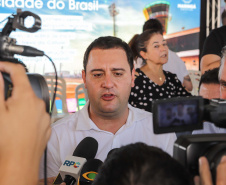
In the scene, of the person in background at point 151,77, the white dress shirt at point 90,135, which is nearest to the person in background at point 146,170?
the white dress shirt at point 90,135

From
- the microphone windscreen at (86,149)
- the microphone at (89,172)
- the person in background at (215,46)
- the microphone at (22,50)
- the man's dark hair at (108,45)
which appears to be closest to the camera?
the microphone at (22,50)

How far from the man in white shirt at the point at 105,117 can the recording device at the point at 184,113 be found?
0.72m

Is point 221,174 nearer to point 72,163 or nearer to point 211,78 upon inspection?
point 72,163

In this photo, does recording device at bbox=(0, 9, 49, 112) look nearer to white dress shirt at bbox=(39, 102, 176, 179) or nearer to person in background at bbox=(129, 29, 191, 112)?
white dress shirt at bbox=(39, 102, 176, 179)

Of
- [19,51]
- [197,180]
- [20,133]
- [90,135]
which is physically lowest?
[90,135]

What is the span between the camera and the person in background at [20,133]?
397 millimetres

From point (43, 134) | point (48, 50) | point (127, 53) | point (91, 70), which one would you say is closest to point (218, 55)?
point (127, 53)

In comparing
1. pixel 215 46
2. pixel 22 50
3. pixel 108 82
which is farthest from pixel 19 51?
pixel 215 46

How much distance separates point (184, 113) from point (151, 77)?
5.22ft

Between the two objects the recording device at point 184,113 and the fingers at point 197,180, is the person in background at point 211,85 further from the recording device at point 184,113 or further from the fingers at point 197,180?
the fingers at point 197,180

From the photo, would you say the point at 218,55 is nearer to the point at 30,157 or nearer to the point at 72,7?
the point at 30,157

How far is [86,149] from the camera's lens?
0.93m

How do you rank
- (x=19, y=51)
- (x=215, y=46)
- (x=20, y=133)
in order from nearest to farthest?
(x=20, y=133) → (x=19, y=51) → (x=215, y=46)

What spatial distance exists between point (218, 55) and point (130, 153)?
1.59 m
